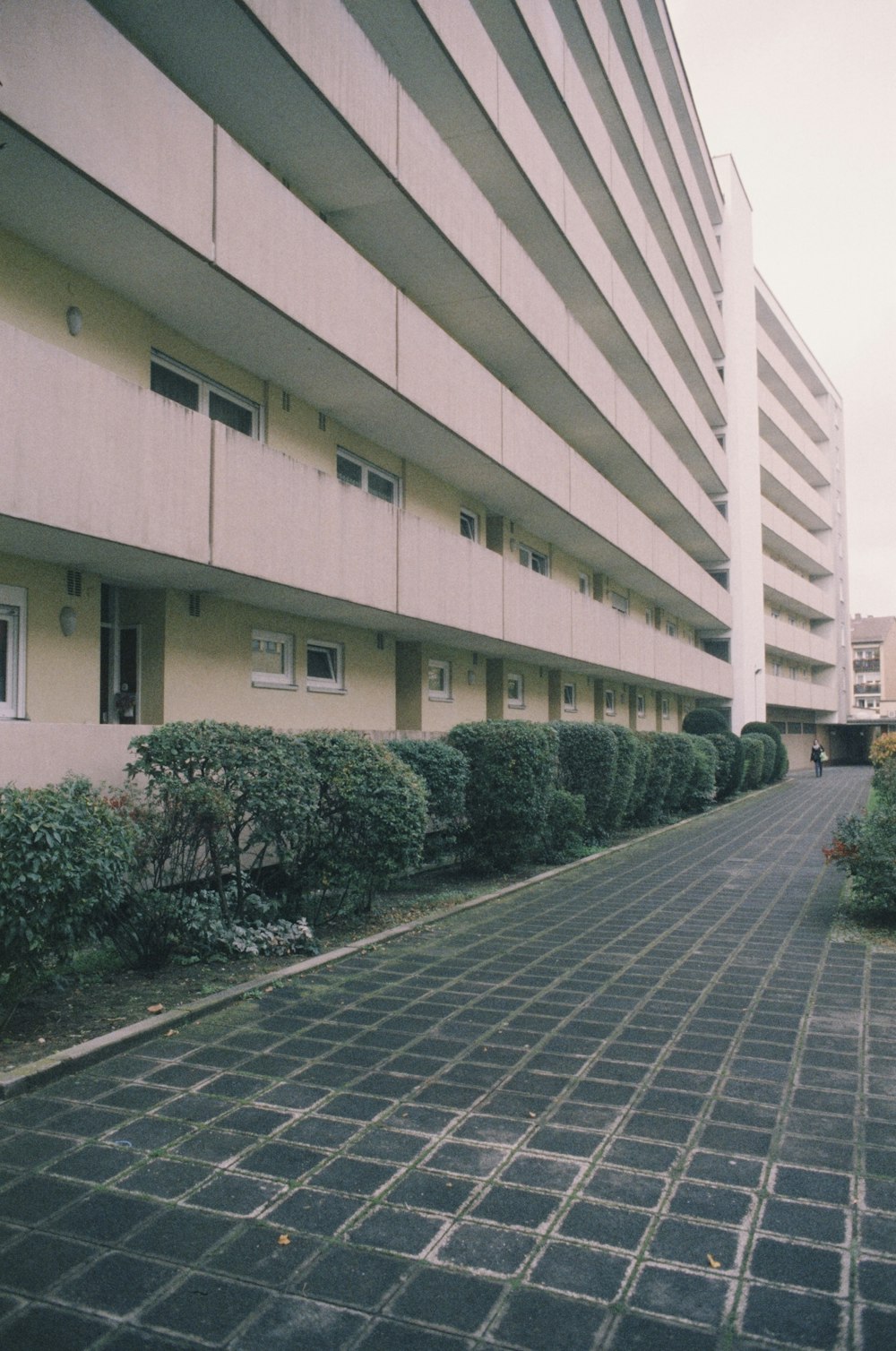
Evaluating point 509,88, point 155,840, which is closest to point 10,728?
point 155,840

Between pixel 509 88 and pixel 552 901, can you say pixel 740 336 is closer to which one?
pixel 509 88

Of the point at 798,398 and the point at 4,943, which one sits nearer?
the point at 4,943

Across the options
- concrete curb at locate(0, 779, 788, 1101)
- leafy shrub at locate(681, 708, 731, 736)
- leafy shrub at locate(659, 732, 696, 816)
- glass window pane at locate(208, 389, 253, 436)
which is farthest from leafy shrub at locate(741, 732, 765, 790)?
concrete curb at locate(0, 779, 788, 1101)

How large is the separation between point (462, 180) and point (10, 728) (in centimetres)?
1153

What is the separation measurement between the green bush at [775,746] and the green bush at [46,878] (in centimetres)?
3560

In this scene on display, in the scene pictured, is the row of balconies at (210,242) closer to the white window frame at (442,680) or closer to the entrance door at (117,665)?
the entrance door at (117,665)

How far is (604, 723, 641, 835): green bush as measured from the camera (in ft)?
52.9

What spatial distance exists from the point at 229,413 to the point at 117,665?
347 centimetres

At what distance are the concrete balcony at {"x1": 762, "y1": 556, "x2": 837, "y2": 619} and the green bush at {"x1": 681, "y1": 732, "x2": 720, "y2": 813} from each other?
2349 cm

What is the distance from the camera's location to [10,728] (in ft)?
23.3

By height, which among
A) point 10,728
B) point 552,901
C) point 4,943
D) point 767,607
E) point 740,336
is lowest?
point 552,901

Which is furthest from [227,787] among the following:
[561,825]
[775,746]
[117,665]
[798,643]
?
[798,643]

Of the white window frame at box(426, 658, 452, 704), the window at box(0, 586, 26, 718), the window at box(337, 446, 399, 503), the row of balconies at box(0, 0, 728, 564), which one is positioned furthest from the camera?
the white window frame at box(426, 658, 452, 704)

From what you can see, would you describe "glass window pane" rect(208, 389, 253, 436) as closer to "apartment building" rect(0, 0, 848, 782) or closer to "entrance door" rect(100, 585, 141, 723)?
"apartment building" rect(0, 0, 848, 782)
